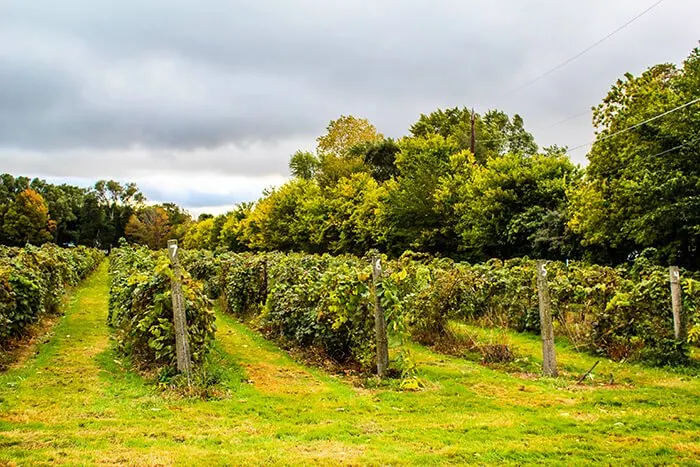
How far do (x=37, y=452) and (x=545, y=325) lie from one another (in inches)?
246

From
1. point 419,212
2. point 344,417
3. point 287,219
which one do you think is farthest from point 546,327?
point 287,219

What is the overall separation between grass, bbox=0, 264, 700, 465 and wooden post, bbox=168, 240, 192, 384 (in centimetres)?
58

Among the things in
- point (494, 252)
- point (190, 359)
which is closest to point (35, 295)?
point (190, 359)

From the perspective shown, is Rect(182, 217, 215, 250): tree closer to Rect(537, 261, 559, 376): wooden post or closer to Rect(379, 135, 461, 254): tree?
Rect(379, 135, 461, 254): tree

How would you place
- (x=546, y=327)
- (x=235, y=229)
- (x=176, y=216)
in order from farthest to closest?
1. (x=176, y=216)
2. (x=235, y=229)
3. (x=546, y=327)

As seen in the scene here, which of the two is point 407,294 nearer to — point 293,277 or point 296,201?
point 293,277

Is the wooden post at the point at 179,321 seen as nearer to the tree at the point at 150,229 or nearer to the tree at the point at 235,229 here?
the tree at the point at 235,229

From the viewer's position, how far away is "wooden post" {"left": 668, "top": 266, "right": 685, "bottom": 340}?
816 centimetres

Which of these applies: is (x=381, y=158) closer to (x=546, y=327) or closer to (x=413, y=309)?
(x=413, y=309)

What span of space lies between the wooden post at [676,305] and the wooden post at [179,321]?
7.29 m

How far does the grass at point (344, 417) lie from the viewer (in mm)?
4465

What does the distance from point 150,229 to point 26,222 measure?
1561 centimetres

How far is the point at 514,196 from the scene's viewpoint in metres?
23.1

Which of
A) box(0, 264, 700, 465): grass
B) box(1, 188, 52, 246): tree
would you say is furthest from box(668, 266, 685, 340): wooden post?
box(1, 188, 52, 246): tree
